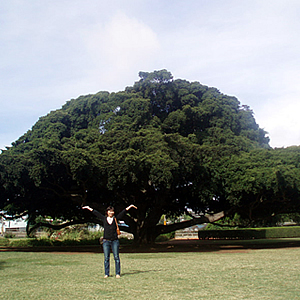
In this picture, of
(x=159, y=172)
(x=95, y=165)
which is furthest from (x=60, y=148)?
(x=159, y=172)

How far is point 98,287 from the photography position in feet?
20.7

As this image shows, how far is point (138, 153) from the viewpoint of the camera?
1703 cm

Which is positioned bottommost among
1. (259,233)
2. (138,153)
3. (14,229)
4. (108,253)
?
(259,233)

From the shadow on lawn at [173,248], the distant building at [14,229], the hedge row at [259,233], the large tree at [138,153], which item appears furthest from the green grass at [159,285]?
the distant building at [14,229]

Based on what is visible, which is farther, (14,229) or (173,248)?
(14,229)

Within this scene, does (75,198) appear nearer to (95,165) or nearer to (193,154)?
(95,165)

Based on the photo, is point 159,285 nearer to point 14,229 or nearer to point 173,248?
point 173,248

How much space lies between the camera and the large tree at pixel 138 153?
1648cm

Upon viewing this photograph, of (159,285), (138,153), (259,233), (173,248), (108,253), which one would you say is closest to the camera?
(159,285)

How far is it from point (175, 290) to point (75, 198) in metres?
14.9

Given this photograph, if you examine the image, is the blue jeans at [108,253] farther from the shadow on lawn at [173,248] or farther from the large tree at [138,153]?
the shadow on lawn at [173,248]

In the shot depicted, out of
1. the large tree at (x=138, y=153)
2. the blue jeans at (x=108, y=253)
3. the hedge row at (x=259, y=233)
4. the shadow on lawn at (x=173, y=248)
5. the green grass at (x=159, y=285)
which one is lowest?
the hedge row at (x=259, y=233)

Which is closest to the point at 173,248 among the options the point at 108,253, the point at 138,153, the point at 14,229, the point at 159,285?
the point at 138,153

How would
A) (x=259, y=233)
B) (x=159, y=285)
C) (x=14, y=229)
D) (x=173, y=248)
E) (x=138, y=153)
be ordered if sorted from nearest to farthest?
(x=159, y=285) < (x=138, y=153) < (x=173, y=248) < (x=259, y=233) < (x=14, y=229)
